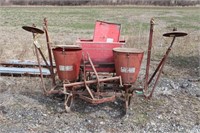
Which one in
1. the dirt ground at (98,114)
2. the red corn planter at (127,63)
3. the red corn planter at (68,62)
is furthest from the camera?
the red corn planter at (68,62)

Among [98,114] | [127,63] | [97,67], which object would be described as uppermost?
[127,63]

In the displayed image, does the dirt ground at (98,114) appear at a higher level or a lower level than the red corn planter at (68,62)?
lower

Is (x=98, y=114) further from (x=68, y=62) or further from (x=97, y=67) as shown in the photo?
(x=68, y=62)

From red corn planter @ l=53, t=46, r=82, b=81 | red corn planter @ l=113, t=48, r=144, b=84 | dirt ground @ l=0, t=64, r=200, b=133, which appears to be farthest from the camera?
red corn planter @ l=53, t=46, r=82, b=81

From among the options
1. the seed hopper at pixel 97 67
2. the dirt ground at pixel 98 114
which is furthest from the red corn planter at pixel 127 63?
the dirt ground at pixel 98 114

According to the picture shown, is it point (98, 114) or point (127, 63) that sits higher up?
point (127, 63)

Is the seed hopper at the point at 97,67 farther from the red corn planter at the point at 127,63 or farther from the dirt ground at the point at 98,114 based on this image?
the dirt ground at the point at 98,114

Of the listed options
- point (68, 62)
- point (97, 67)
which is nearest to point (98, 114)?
point (97, 67)

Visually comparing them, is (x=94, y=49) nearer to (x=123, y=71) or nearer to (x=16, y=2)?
(x=123, y=71)

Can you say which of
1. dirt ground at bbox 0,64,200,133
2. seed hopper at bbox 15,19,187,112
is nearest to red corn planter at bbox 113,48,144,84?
seed hopper at bbox 15,19,187,112

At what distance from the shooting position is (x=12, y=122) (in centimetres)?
450

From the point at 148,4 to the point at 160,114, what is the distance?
3501 centimetres

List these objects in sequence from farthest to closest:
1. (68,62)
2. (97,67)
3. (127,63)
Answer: (97,67) < (68,62) < (127,63)

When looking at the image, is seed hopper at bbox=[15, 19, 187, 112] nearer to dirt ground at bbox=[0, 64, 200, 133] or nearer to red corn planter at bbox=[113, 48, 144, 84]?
red corn planter at bbox=[113, 48, 144, 84]
